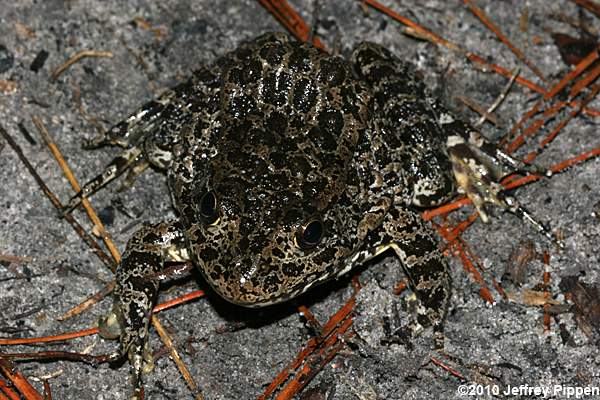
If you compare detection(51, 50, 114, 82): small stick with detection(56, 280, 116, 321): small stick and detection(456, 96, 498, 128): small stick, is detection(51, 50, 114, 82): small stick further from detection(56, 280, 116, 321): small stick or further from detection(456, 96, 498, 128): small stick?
detection(456, 96, 498, 128): small stick

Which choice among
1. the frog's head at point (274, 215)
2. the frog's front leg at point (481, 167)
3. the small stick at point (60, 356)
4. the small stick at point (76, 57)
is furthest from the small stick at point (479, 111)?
the small stick at point (60, 356)

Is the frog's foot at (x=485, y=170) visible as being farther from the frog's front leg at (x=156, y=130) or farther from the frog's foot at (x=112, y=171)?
A: the frog's foot at (x=112, y=171)

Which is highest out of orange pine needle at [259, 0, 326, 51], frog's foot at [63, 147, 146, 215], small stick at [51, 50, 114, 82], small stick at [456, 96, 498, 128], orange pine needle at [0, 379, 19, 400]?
orange pine needle at [259, 0, 326, 51]

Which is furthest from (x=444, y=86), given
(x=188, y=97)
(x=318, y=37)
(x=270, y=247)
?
(x=270, y=247)

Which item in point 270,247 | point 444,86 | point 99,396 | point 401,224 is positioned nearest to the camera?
point 270,247

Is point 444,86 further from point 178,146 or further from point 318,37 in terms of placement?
point 178,146

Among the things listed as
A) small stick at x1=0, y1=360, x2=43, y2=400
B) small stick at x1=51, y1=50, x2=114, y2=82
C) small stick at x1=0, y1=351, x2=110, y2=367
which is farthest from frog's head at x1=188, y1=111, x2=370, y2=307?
small stick at x1=51, y1=50, x2=114, y2=82

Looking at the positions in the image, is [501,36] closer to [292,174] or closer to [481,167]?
[481,167]
